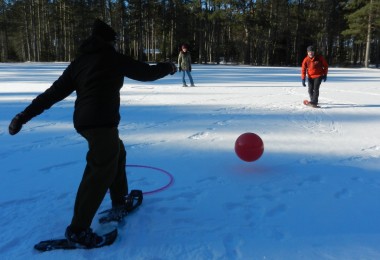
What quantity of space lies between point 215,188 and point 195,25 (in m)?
51.6

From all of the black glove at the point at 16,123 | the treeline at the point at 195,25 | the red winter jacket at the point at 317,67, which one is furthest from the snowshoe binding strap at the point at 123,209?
the treeline at the point at 195,25

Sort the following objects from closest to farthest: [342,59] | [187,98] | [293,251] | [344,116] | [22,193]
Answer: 1. [293,251]
2. [22,193]
3. [344,116]
4. [187,98]
5. [342,59]

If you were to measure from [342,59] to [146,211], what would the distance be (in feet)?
196

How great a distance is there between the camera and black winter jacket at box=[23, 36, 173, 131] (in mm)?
3039

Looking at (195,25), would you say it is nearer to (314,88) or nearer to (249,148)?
(314,88)

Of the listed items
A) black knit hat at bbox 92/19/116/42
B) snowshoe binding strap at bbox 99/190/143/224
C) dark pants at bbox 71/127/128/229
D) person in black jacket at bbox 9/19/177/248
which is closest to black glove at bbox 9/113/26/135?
person in black jacket at bbox 9/19/177/248

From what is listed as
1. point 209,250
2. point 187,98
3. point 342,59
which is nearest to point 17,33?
point 342,59

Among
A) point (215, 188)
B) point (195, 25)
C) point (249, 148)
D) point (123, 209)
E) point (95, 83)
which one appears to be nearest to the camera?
point (95, 83)

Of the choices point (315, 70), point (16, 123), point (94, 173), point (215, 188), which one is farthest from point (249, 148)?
point (315, 70)

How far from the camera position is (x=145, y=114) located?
9.47m

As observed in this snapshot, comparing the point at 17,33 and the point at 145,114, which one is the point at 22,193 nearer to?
the point at 145,114

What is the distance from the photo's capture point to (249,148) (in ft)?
17.2

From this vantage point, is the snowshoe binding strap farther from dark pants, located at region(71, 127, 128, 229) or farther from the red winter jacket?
the red winter jacket

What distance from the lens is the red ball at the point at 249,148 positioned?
17.2ft
